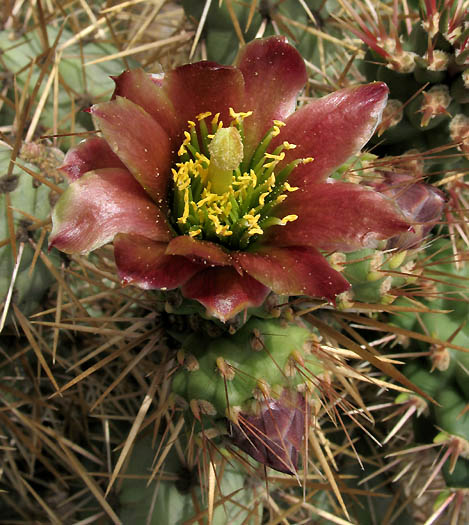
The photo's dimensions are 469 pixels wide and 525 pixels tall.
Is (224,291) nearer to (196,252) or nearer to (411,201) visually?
(196,252)

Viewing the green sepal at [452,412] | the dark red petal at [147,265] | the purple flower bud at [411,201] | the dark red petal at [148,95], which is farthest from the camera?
the green sepal at [452,412]

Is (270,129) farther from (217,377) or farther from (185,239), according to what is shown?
(217,377)

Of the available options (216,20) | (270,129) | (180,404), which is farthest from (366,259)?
(216,20)

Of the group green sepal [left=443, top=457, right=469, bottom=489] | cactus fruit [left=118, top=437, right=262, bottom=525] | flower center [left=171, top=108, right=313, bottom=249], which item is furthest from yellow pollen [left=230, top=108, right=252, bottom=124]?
green sepal [left=443, top=457, right=469, bottom=489]

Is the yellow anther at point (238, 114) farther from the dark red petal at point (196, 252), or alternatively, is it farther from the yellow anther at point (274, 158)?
the dark red petal at point (196, 252)

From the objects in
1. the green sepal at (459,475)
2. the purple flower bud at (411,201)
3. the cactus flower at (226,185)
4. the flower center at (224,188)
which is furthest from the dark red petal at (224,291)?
the green sepal at (459,475)

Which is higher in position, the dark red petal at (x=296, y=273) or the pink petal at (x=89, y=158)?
the pink petal at (x=89, y=158)

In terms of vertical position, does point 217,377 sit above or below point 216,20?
below
